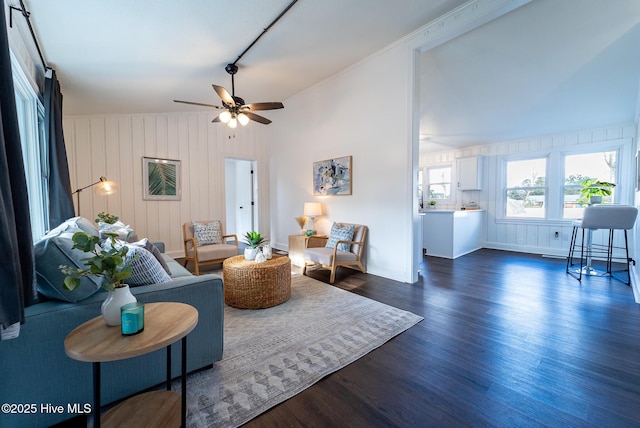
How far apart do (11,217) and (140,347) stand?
2.19ft

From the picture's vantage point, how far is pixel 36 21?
7.40 feet

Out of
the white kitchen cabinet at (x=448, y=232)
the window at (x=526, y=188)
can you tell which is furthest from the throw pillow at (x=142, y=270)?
the window at (x=526, y=188)

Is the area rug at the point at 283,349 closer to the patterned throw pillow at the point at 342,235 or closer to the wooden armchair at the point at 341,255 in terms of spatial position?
the wooden armchair at the point at 341,255

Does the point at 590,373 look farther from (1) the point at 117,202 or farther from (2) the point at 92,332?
(1) the point at 117,202

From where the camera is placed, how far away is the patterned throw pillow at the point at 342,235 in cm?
397

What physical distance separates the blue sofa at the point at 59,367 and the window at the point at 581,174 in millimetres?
6776

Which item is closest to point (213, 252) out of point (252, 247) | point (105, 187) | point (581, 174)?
point (252, 247)

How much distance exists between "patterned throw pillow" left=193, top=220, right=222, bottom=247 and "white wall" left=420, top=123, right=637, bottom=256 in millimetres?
5590

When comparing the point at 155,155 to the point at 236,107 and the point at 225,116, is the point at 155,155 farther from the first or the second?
the point at 236,107

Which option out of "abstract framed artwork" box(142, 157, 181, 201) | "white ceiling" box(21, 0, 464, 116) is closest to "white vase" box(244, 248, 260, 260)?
"white ceiling" box(21, 0, 464, 116)

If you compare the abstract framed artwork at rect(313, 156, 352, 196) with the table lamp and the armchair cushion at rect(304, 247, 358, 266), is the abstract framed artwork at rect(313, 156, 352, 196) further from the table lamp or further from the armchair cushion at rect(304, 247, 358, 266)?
the armchair cushion at rect(304, 247, 358, 266)

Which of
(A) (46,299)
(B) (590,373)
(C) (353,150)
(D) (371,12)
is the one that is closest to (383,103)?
(C) (353,150)

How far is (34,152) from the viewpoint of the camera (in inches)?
112

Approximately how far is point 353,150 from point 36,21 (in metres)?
3.63
